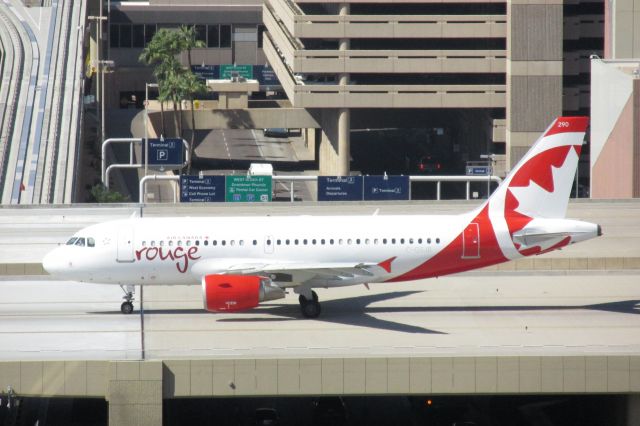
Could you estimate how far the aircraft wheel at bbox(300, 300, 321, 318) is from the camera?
49.9 metres

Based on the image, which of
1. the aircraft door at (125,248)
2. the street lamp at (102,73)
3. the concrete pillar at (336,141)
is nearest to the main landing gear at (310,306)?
the aircraft door at (125,248)

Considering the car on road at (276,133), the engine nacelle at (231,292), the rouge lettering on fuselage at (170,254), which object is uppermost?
the car on road at (276,133)

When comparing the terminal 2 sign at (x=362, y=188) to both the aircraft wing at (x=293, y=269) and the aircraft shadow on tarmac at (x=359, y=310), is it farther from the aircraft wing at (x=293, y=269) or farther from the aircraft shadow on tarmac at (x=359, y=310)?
the aircraft wing at (x=293, y=269)

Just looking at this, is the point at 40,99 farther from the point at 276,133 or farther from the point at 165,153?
the point at 276,133

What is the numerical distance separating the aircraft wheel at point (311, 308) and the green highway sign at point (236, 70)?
114 m

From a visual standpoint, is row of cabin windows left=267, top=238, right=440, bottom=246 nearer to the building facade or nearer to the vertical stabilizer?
the vertical stabilizer

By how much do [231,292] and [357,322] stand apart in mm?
5178

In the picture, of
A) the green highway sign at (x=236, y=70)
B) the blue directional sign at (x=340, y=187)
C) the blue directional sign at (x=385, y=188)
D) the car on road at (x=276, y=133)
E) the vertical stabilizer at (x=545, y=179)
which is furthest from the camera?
the green highway sign at (x=236, y=70)

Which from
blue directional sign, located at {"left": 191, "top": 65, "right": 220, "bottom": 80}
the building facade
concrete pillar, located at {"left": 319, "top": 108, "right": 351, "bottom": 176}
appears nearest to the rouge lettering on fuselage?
the building facade

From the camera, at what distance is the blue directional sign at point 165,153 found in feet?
289

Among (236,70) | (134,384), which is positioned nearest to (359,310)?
(134,384)

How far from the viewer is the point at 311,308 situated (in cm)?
4994

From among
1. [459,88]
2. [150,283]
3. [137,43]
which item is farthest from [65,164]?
[137,43]

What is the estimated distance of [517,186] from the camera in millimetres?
50781
